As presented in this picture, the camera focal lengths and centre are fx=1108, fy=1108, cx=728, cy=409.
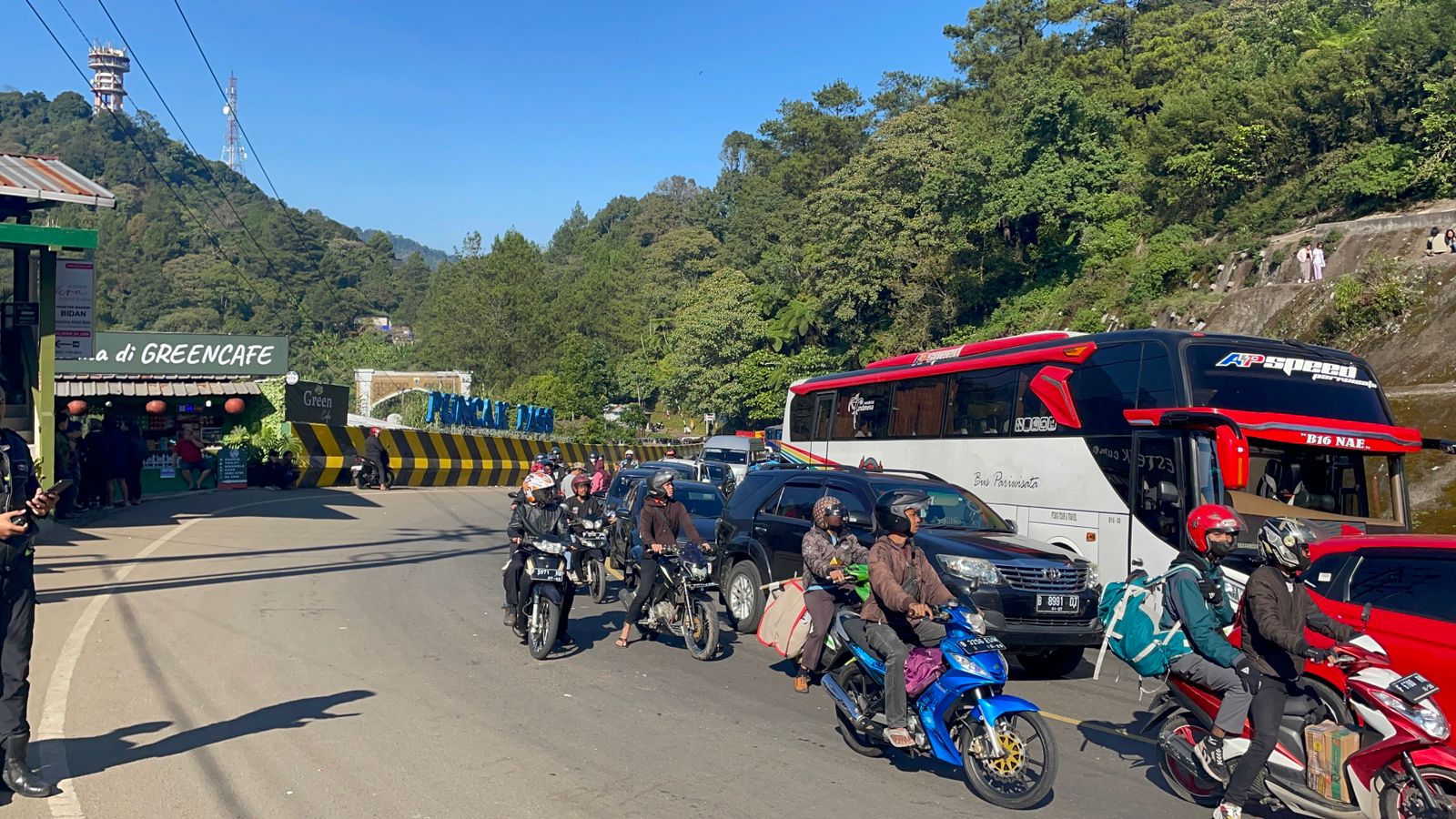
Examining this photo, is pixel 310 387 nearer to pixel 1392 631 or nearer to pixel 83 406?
pixel 83 406

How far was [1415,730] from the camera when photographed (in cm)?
570

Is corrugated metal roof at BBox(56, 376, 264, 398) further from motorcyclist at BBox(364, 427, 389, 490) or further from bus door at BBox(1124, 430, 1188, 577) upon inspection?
bus door at BBox(1124, 430, 1188, 577)

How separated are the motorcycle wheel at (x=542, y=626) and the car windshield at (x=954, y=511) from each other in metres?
3.60

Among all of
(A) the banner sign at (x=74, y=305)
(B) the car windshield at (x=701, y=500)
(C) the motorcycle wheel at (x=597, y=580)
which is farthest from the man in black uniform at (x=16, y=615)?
(A) the banner sign at (x=74, y=305)

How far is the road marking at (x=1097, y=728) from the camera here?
8.20 metres

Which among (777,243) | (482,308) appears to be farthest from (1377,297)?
(482,308)

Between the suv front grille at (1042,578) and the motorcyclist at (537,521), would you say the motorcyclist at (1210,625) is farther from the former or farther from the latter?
the motorcyclist at (537,521)

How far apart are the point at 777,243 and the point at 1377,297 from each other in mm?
57444

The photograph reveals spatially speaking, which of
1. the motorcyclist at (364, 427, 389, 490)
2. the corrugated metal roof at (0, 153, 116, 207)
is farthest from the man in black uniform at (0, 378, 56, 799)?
the motorcyclist at (364, 427, 389, 490)

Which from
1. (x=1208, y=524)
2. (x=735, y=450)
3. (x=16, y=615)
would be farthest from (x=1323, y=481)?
(x=735, y=450)

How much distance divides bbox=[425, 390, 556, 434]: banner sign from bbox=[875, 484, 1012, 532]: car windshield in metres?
34.4

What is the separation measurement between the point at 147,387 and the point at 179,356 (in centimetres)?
178

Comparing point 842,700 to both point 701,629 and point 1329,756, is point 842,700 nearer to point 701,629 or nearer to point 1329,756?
point 1329,756

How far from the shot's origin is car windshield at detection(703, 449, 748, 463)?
31125 mm
